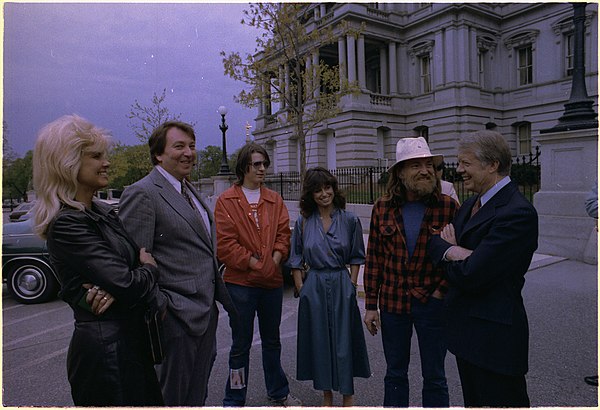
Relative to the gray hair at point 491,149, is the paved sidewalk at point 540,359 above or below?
below

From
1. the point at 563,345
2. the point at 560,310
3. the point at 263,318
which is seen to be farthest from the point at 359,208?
the point at 263,318

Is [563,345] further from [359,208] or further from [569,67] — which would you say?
[569,67]

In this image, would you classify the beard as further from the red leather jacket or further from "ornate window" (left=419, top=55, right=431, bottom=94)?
"ornate window" (left=419, top=55, right=431, bottom=94)

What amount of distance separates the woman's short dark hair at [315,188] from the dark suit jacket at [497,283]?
4.42ft

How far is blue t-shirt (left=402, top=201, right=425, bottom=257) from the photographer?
3041 millimetres

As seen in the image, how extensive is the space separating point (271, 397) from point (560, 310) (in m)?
4.28

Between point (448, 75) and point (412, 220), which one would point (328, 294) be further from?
point (448, 75)

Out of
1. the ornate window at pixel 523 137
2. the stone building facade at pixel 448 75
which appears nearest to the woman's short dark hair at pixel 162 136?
the stone building facade at pixel 448 75

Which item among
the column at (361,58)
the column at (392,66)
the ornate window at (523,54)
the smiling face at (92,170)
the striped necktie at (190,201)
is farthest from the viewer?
the column at (392,66)

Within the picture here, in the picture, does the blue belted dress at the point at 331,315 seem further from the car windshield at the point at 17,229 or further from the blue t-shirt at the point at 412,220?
A: the car windshield at the point at 17,229

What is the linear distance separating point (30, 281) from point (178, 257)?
595 centimetres

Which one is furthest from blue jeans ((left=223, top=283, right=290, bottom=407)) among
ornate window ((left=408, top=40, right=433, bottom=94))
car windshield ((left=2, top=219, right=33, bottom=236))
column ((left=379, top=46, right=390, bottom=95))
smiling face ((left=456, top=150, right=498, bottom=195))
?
column ((left=379, top=46, right=390, bottom=95))

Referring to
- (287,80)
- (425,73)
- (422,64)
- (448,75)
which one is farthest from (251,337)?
(422,64)

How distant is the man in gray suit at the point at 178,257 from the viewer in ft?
8.34
